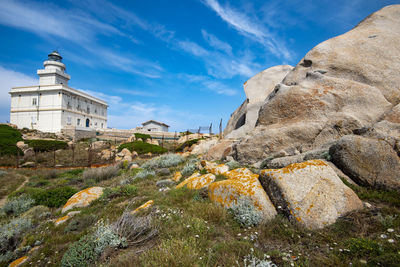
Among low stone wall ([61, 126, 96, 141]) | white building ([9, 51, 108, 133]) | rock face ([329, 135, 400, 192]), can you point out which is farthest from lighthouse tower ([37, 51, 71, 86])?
rock face ([329, 135, 400, 192])

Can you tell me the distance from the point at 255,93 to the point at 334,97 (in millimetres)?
6540

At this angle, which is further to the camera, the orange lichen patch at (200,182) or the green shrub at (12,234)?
the orange lichen patch at (200,182)

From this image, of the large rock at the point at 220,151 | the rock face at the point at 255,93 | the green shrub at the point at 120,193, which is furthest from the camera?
the rock face at the point at 255,93

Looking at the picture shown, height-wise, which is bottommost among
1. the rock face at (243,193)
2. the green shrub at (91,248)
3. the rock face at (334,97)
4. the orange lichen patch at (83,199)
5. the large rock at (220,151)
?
the orange lichen patch at (83,199)

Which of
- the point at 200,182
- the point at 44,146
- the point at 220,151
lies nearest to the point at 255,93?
the point at 220,151

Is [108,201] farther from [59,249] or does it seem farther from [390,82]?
[390,82]

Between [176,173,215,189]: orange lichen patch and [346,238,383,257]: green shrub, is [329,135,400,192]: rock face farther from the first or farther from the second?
[176,173,215,189]: orange lichen patch

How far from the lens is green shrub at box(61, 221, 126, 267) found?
3694mm

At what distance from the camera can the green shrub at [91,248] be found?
12.1ft

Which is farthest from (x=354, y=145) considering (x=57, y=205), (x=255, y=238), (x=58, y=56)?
(x=58, y=56)

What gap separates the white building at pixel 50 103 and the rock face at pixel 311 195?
57.2m

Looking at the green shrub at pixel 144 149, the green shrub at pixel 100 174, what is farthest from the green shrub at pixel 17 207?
the green shrub at pixel 144 149

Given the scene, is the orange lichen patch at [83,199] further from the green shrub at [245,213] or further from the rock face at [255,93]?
the rock face at [255,93]

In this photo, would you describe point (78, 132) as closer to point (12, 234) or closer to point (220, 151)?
point (12, 234)
